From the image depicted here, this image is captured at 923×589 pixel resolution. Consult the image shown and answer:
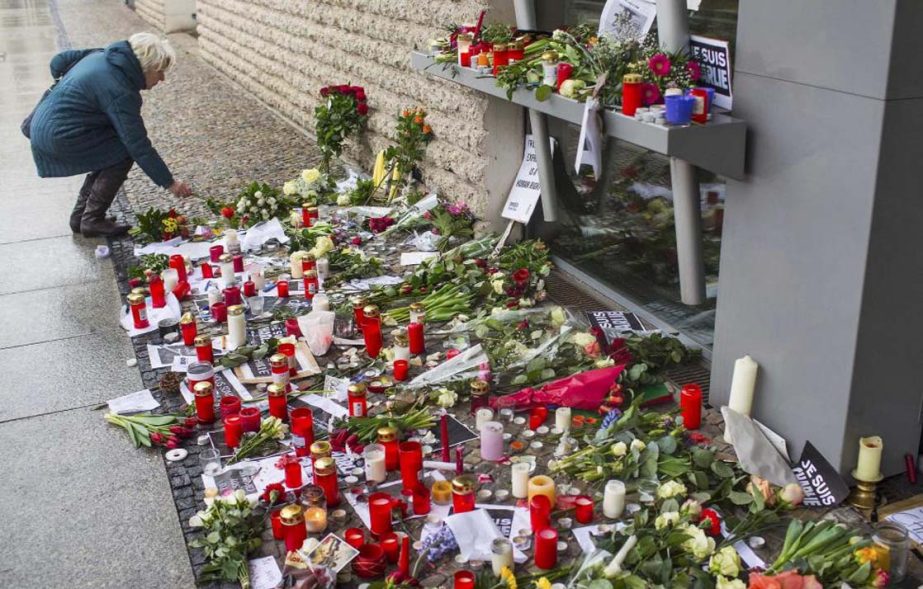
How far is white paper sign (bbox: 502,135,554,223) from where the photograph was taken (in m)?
6.08

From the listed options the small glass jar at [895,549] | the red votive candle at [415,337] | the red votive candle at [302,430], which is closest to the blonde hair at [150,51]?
the red votive candle at [415,337]

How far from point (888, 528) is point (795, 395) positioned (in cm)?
72

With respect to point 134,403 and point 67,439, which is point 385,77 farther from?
point 67,439

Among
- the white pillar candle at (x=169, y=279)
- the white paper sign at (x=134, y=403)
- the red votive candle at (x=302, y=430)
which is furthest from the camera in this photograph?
the white pillar candle at (x=169, y=279)

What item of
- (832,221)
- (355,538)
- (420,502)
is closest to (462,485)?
(420,502)

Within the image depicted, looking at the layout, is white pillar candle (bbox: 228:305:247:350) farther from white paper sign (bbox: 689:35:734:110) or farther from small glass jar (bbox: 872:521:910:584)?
small glass jar (bbox: 872:521:910:584)

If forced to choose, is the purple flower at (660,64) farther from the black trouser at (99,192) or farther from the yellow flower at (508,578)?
the black trouser at (99,192)

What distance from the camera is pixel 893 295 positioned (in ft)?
11.1

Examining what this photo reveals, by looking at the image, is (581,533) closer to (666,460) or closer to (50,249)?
(666,460)

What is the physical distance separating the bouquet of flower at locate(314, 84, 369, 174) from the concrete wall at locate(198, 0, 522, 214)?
0.34 feet

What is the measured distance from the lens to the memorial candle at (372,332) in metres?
4.84

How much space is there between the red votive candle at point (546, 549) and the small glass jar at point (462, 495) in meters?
0.37

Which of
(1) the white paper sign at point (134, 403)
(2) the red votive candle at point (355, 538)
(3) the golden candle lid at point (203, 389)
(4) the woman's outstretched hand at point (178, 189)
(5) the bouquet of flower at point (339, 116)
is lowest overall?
(1) the white paper sign at point (134, 403)

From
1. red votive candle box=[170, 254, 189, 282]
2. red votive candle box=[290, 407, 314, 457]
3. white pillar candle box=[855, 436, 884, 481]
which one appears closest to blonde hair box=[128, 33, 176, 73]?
red votive candle box=[170, 254, 189, 282]
